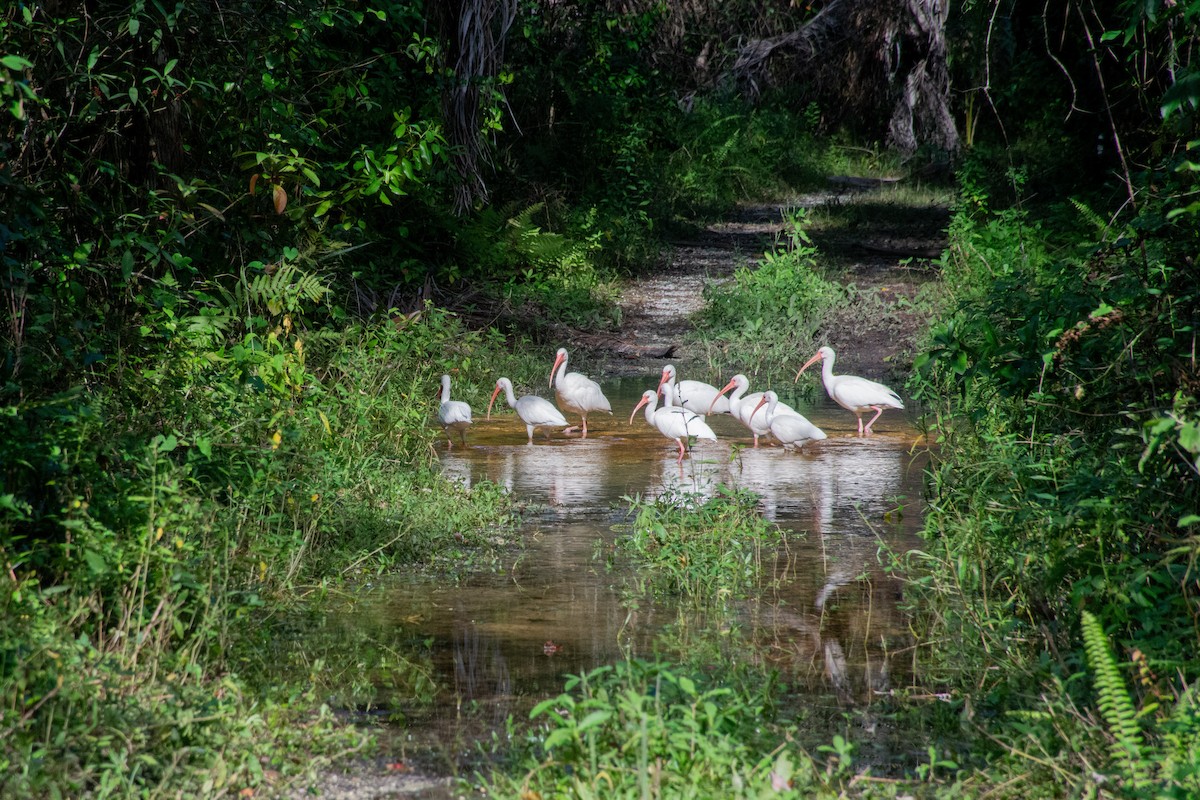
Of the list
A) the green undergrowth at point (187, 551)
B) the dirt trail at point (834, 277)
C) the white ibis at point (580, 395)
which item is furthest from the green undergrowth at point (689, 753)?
the dirt trail at point (834, 277)

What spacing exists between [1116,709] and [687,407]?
749 cm

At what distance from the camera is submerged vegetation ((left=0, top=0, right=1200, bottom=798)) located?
140 inches

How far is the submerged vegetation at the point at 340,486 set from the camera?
356 cm

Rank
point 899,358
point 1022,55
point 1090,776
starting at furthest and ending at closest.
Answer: point 1022,55, point 899,358, point 1090,776

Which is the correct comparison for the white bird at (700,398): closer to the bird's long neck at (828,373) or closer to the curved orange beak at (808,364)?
the bird's long neck at (828,373)

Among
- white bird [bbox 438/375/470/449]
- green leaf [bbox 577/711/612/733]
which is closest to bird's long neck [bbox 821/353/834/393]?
white bird [bbox 438/375/470/449]

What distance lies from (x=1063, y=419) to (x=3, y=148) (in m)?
4.20

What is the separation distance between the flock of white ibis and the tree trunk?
19620 millimetres

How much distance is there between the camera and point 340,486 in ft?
21.1

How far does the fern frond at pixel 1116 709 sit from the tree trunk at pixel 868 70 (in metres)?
26.8

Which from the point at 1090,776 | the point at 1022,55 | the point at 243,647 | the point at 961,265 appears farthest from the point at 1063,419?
the point at 1022,55

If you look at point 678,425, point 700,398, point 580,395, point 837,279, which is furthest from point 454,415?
point 837,279

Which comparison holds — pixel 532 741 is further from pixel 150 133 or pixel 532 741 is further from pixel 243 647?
pixel 150 133

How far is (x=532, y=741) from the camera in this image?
12.7 ft
